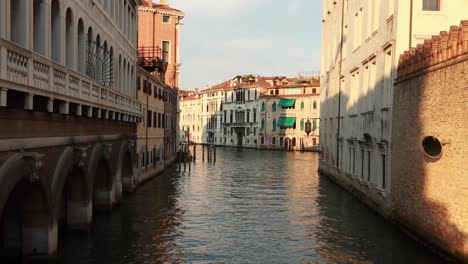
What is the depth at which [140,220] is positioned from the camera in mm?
20281

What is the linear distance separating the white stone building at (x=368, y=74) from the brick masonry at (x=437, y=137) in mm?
1527

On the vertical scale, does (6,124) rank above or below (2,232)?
above

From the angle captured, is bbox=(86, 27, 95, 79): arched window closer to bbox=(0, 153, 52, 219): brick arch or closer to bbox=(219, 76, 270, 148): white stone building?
bbox=(0, 153, 52, 219): brick arch

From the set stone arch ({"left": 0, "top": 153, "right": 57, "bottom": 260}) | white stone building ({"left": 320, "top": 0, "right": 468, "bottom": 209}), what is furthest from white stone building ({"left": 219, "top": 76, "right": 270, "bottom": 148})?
stone arch ({"left": 0, "top": 153, "right": 57, "bottom": 260})

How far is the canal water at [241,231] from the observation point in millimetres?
15172

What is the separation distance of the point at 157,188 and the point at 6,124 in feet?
69.6

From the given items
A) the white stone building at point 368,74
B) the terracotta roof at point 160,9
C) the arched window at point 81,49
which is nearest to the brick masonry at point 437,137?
the white stone building at point 368,74

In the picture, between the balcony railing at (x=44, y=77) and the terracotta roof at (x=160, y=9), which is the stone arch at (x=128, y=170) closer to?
the balcony railing at (x=44, y=77)

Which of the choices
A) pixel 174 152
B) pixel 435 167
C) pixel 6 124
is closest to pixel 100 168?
pixel 6 124

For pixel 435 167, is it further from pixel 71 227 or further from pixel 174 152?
pixel 174 152

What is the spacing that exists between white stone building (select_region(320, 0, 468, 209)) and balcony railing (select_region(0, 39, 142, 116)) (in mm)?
11479

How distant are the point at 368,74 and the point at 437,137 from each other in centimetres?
991

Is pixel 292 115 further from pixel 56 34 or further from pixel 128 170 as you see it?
pixel 56 34

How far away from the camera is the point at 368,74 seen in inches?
961
